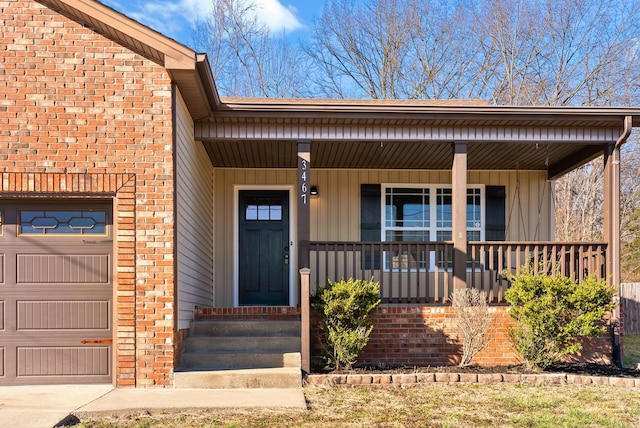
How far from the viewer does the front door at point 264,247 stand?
9.73m

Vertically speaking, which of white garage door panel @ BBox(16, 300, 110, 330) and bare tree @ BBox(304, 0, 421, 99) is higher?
bare tree @ BBox(304, 0, 421, 99)

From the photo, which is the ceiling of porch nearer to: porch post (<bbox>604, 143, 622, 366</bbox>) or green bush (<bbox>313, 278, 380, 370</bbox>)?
porch post (<bbox>604, 143, 622, 366</bbox>)

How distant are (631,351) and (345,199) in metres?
5.46

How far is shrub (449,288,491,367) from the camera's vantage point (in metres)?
7.03

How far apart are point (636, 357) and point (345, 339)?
16.6 ft

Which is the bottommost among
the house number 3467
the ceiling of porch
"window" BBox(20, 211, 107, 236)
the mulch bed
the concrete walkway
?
the mulch bed

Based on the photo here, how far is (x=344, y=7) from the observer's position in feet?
71.2

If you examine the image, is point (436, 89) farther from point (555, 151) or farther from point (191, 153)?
point (191, 153)

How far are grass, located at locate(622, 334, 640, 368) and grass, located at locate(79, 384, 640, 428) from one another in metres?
1.93

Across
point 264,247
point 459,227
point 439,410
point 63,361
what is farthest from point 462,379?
point 63,361

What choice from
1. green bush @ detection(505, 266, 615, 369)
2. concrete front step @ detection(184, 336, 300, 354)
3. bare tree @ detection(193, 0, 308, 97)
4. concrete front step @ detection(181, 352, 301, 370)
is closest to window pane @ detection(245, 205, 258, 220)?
concrete front step @ detection(184, 336, 300, 354)

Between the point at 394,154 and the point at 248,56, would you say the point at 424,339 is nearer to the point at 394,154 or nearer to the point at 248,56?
the point at 394,154

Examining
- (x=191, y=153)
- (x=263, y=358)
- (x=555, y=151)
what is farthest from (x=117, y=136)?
(x=555, y=151)

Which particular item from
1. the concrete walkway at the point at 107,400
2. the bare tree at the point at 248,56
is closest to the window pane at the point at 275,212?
the concrete walkway at the point at 107,400
